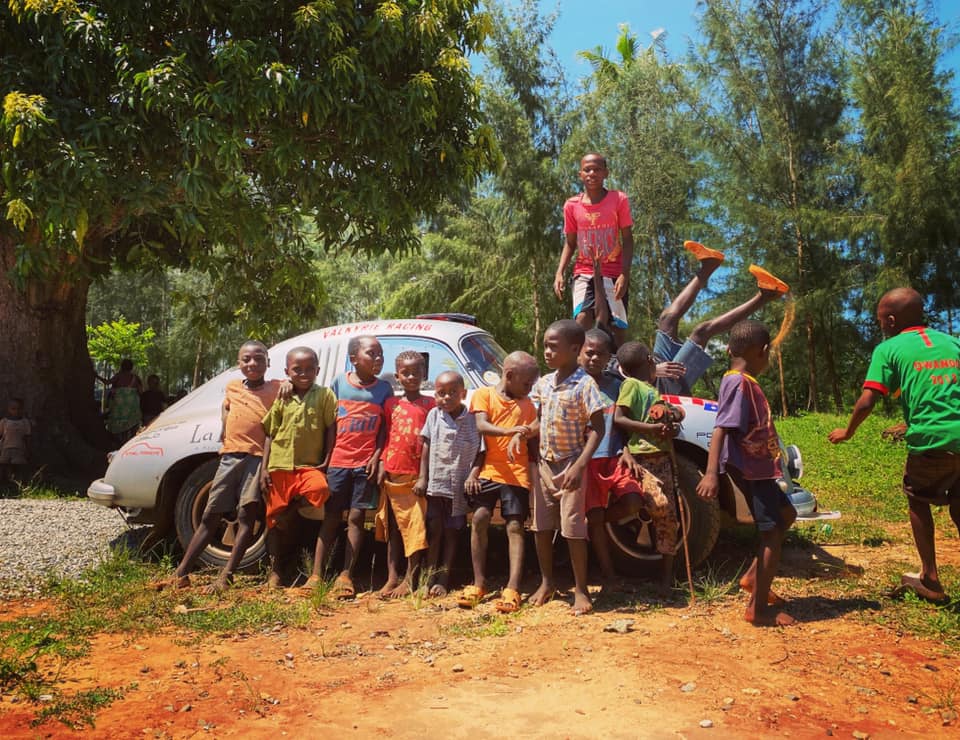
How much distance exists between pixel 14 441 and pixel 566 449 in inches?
316

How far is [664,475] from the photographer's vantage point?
5078mm

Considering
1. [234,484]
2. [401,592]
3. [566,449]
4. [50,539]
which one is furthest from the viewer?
[50,539]

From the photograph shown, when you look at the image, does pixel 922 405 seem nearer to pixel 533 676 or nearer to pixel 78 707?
pixel 533 676

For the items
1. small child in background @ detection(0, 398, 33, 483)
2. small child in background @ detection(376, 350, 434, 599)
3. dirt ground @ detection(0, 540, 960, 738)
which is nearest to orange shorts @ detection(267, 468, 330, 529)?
small child in background @ detection(376, 350, 434, 599)

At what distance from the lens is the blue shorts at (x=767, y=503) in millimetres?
4465

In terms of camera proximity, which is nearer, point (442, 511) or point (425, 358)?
point (442, 511)

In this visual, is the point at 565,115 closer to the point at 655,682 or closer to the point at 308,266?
the point at 308,266

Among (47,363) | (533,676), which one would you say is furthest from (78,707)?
(47,363)

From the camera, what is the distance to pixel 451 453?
206 inches

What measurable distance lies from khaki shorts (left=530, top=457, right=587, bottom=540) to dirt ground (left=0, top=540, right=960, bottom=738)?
0.47m

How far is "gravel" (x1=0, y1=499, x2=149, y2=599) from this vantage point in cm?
591

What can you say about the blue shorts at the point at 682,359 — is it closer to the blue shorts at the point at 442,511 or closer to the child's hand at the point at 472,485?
the child's hand at the point at 472,485

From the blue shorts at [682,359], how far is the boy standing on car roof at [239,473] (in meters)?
2.84

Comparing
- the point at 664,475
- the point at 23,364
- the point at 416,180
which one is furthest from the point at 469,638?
the point at 23,364
